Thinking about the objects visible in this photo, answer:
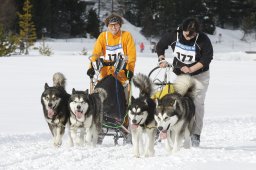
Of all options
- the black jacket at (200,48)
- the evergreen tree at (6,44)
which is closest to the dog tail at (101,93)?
the black jacket at (200,48)

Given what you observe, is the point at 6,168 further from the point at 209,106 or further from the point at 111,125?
the point at 209,106

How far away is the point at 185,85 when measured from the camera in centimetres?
585

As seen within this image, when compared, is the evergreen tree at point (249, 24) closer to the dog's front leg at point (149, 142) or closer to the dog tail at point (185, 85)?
the dog tail at point (185, 85)

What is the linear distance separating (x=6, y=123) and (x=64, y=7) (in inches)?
1933

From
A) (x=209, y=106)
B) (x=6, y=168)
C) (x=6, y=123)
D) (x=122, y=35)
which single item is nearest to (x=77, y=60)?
(x=209, y=106)

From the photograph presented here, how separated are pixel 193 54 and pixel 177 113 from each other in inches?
44.3


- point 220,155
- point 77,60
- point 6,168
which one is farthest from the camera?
point 77,60

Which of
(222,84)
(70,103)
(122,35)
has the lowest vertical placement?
(222,84)

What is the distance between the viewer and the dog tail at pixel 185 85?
5.84 m

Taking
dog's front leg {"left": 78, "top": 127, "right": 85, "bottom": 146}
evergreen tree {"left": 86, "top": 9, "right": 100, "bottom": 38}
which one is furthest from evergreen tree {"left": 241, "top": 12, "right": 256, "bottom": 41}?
dog's front leg {"left": 78, "top": 127, "right": 85, "bottom": 146}

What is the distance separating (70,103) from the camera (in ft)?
20.7

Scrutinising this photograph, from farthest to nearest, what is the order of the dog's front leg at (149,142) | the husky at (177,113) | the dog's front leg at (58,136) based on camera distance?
1. the dog's front leg at (58,136)
2. the dog's front leg at (149,142)
3. the husky at (177,113)

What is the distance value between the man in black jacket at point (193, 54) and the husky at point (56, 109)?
1308mm

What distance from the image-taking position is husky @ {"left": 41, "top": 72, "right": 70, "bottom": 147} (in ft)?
20.7
